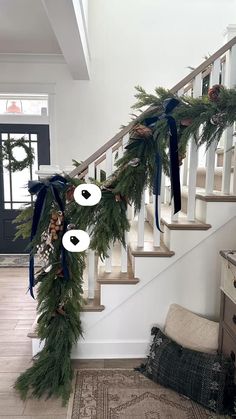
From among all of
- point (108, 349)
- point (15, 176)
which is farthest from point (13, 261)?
point (108, 349)

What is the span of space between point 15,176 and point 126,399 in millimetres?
3576

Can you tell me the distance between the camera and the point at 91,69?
4.18 metres

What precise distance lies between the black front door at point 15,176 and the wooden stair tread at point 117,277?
2.68 metres

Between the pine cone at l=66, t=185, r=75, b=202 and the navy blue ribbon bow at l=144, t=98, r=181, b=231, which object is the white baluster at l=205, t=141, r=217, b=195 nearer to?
the navy blue ribbon bow at l=144, t=98, r=181, b=231

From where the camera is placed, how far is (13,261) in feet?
14.3

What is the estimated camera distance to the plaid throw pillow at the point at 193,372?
1702 millimetres

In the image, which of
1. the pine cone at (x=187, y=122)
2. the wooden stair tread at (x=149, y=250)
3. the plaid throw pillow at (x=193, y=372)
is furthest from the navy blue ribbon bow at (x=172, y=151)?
the plaid throw pillow at (x=193, y=372)

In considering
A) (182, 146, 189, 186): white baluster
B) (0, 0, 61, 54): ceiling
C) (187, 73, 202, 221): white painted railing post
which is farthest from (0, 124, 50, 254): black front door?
(187, 73, 202, 221): white painted railing post

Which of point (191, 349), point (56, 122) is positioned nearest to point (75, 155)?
point (56, 122)

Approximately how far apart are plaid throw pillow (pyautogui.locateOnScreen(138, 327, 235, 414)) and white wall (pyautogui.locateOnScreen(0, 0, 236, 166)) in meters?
2.97

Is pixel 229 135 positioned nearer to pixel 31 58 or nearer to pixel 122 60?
pixel 122 60

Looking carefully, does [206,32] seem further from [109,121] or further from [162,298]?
[162,298]

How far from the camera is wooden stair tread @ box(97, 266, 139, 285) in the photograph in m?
2.07

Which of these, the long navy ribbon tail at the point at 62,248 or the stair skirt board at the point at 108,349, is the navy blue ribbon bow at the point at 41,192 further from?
the stair skirt board at the point at 108,349
